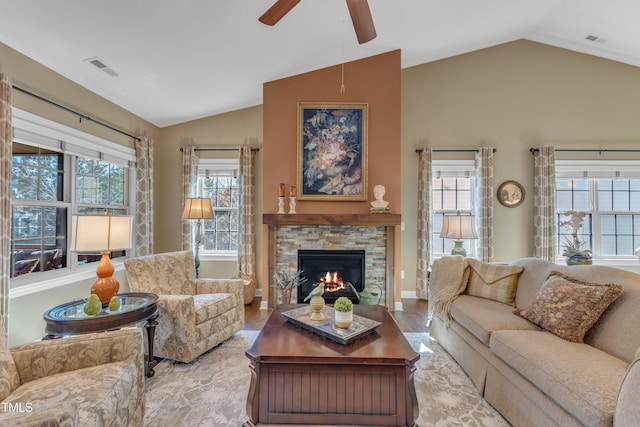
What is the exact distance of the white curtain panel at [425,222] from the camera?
14.3 feet

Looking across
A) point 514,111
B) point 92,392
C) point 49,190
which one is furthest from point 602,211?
point 49,190

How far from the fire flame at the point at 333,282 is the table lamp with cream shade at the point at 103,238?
2402 millimetres

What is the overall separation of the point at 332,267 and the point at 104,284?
2586mm

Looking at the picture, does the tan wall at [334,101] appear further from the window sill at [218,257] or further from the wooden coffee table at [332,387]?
the wooden coffee table at [332,387]

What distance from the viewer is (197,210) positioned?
12.1 ft

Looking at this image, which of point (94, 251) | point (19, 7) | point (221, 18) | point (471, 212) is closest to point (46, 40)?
point (19, 7)

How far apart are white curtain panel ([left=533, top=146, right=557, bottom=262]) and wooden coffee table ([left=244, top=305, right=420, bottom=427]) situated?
3859mm

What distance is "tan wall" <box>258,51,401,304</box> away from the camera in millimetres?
3928


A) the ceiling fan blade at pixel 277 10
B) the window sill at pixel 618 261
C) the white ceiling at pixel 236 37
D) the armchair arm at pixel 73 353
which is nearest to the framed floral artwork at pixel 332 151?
the white ceiling at pixel 236 37

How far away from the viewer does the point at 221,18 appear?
260 cm

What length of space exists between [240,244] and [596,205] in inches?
224

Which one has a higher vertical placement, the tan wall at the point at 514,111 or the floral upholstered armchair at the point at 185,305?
the tan wall at the point at 514,111

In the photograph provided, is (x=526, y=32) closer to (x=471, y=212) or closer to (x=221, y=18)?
(x=471, y=212)

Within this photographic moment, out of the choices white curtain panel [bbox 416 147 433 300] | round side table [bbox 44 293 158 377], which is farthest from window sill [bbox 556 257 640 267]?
round side table [bbox 44 293 158 377]
